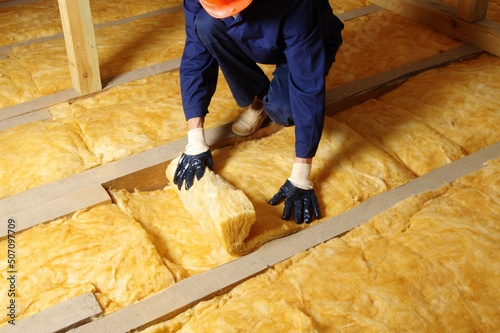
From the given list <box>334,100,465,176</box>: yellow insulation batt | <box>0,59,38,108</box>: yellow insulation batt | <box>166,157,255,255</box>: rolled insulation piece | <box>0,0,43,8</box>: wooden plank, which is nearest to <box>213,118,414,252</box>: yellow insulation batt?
<box>334,100,465,176</box>: yellow insulation batt

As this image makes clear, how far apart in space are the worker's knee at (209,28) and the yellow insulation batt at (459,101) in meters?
1.33

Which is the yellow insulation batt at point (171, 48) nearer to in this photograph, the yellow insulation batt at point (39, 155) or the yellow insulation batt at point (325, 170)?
the yellow insulation batt at point (39, 155)

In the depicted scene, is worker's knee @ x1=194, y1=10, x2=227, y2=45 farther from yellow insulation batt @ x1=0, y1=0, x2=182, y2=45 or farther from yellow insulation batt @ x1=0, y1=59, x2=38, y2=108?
yellow insulation batt @ x1=0, y1=0, x2=182, y2=45

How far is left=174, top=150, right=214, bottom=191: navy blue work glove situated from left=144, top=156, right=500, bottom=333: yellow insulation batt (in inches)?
23.2

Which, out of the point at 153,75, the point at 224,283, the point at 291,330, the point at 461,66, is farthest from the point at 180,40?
the point at 291,330

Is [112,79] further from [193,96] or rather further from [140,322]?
[140,322]

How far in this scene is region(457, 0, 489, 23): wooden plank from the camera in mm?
3650

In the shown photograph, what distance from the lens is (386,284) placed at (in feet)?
6.35

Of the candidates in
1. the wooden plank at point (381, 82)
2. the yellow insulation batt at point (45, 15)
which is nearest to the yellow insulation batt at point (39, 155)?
the yellow insulation batt at point (45, 15)

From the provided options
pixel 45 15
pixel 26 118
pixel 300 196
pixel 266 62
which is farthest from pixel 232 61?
pixel 45 15

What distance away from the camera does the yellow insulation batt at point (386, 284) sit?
1.80m

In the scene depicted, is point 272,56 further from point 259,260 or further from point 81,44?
point 81,44

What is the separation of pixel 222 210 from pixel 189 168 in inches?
15.7

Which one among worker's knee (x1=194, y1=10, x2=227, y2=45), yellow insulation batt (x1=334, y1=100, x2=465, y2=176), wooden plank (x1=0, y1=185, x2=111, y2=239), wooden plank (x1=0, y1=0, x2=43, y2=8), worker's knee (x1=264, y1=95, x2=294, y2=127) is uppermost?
worker's knee (x1=194, y1=10, x2=227, y2=45)
